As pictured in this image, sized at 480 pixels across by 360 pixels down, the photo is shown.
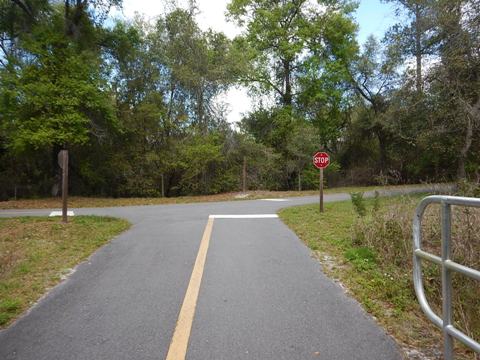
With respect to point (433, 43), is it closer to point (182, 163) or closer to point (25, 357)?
point (182, 163)

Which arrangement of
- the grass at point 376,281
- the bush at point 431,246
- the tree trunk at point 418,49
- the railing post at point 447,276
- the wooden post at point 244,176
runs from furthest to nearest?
the wooden post at point 244,176, the tree trunk at point 418,49, the bush at point 431,246, the grass at point 376,281, the railing post at point 447,276

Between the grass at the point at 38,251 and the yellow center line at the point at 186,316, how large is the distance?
1861mm

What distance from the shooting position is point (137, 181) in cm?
Result: 2423

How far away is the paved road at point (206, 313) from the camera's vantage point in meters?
3.33

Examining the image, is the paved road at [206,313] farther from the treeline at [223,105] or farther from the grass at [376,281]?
the treeline at [223,105]

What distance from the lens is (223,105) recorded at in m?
25.9

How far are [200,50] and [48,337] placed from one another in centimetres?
2444

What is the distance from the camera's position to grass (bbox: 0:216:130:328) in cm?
492

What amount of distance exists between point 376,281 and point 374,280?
5 centimetres

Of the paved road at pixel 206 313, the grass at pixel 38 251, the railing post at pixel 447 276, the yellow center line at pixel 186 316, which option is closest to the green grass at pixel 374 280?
the paved road at pixel 206 313

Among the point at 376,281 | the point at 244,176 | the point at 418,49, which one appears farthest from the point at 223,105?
the point at 376,281

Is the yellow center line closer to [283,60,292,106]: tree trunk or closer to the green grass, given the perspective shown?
Result: the green grass

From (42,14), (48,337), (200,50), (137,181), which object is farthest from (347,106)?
(48,337)

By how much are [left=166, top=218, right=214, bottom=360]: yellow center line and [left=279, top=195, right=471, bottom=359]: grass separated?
77.8 inches
